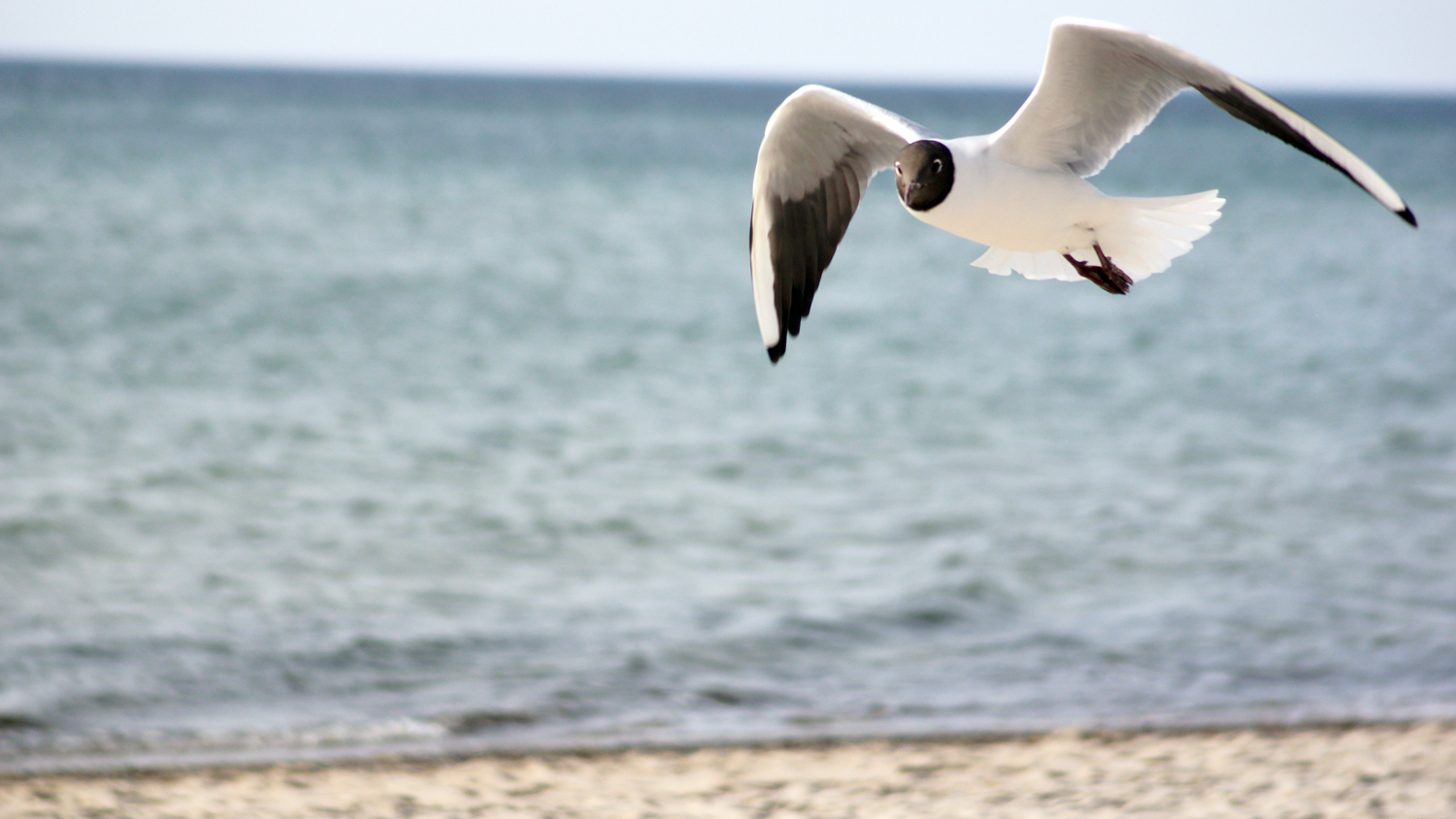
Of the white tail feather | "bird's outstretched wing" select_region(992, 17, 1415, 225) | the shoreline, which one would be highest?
"bird's outstretched wing" select_region(992, 17, 1415, 225)

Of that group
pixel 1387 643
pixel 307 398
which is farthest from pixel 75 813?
pixel 307 398

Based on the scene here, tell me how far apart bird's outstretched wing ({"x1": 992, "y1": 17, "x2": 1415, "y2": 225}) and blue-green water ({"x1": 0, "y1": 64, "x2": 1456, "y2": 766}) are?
3.02 metres

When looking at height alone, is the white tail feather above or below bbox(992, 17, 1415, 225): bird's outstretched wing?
below

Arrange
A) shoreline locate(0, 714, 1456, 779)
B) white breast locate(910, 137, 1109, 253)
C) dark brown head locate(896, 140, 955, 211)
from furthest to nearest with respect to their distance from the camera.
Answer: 1. shoreline locate(0, 714, 1456, 779)
2. white breast locate(910, 137, 1109, 253)
3. dark brown head locate(896, 140, 955, 211)

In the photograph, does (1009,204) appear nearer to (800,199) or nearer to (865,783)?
(800,199)

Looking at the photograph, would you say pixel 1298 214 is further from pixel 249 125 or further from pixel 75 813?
pixel 249 125

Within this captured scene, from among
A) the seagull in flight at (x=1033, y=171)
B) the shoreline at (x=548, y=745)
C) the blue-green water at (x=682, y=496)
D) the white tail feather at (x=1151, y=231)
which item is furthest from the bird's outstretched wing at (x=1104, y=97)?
the blue-green water at (x=682, y=496)

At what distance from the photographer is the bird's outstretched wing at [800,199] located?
13.9 ft

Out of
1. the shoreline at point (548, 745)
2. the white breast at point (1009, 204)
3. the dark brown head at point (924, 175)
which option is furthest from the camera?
the shoreline at point (548, 745)

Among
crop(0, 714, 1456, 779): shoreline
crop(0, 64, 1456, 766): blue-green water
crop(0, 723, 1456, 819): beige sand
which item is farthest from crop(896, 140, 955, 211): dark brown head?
crop(0, 64, 1456, 766): blue-green water

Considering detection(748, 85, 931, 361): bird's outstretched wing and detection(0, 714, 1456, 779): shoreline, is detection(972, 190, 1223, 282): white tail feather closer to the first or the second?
detection(748, 85, 931, 361): bird's outstretched wing

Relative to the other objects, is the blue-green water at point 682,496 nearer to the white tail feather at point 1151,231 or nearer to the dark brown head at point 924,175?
the white tail feather at point 1151,231

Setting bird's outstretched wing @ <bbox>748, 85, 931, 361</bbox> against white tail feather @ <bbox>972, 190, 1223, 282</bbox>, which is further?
bird's outstretched wing @ <bbox>748, 85, 931, 361</bbox>

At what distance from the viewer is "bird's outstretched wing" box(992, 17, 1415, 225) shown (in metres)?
3.37
